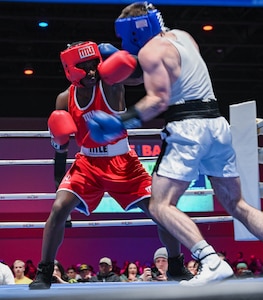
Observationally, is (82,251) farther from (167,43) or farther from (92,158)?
(167,43)

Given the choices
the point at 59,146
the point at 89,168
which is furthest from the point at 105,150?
the point at 59,146

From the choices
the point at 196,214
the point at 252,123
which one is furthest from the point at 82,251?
the point at 252,123

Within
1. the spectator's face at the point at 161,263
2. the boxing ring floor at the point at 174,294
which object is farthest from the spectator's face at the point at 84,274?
the boxing ring floor at the point at 174,294

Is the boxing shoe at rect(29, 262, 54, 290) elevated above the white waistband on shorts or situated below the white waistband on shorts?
below

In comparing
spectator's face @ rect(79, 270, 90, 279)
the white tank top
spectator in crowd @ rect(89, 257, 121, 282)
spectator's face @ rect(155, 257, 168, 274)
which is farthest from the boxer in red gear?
spectator's face @ rect(79, 270, 90, 279)

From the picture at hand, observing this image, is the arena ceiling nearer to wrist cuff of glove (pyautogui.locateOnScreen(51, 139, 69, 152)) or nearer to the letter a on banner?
the letter a on banner

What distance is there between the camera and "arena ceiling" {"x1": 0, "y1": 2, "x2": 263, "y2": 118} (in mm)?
8570

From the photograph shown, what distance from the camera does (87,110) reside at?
2914 millimetres

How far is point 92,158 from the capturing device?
2.92 meters

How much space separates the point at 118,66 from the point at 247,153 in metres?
1.56

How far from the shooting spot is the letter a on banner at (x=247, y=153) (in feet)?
12.3

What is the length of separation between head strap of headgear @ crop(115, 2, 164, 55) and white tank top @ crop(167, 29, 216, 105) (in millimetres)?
106

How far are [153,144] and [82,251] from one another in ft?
6.77

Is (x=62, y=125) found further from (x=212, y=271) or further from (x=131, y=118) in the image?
(x=212, y=271)
